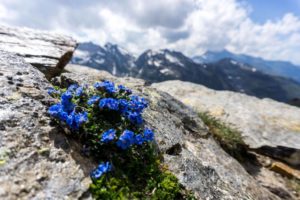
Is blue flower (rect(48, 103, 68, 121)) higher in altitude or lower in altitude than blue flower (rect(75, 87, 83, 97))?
lower

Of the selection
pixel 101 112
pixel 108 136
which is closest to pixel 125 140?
pixel 108 136

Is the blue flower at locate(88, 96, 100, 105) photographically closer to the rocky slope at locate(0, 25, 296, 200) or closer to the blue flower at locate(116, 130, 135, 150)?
the rocky slope at locate(0, 25, 296, 200)

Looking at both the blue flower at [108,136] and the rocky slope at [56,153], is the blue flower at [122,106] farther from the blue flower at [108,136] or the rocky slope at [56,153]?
the rocky slope at [56,153]

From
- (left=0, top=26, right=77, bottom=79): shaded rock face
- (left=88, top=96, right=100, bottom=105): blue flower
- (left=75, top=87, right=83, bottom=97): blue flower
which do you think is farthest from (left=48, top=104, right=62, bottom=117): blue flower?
(left=0, top=26, right=77, bottom=79): shaded rock face

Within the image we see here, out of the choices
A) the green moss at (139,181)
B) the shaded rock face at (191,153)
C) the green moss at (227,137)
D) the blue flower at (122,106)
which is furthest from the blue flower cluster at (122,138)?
the green moss at (227,137)

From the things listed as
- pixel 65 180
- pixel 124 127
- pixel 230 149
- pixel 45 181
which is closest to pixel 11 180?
pixel 45 181
